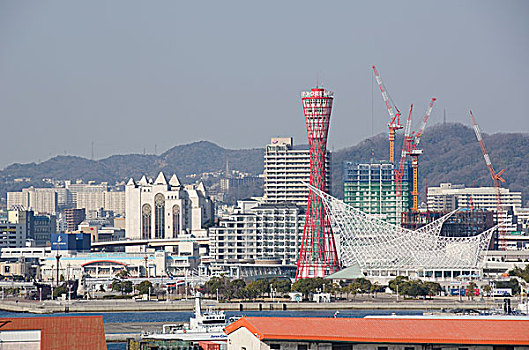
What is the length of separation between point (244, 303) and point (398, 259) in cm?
1520

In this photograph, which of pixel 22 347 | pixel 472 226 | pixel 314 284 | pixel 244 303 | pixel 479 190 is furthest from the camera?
pixel 479 190

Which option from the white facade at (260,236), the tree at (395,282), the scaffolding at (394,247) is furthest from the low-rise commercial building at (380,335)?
the white facade at (260,236)

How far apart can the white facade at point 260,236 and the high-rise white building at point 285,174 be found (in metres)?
16.4

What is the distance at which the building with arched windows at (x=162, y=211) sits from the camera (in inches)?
4338

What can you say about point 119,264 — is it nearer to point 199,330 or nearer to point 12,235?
point 12,235

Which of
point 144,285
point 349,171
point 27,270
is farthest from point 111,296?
point 349,171

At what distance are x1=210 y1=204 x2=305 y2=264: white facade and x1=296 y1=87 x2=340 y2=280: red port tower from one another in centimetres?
1005

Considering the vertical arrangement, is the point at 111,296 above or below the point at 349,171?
below

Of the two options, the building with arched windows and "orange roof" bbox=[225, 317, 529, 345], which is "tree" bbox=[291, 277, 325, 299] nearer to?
the building with arched windows

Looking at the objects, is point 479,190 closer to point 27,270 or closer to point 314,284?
point 27,270

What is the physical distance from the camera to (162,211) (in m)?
111

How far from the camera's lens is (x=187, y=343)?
123 feet

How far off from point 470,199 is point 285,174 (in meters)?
51.9

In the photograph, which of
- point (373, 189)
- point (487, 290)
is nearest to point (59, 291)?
point (487, 290)
